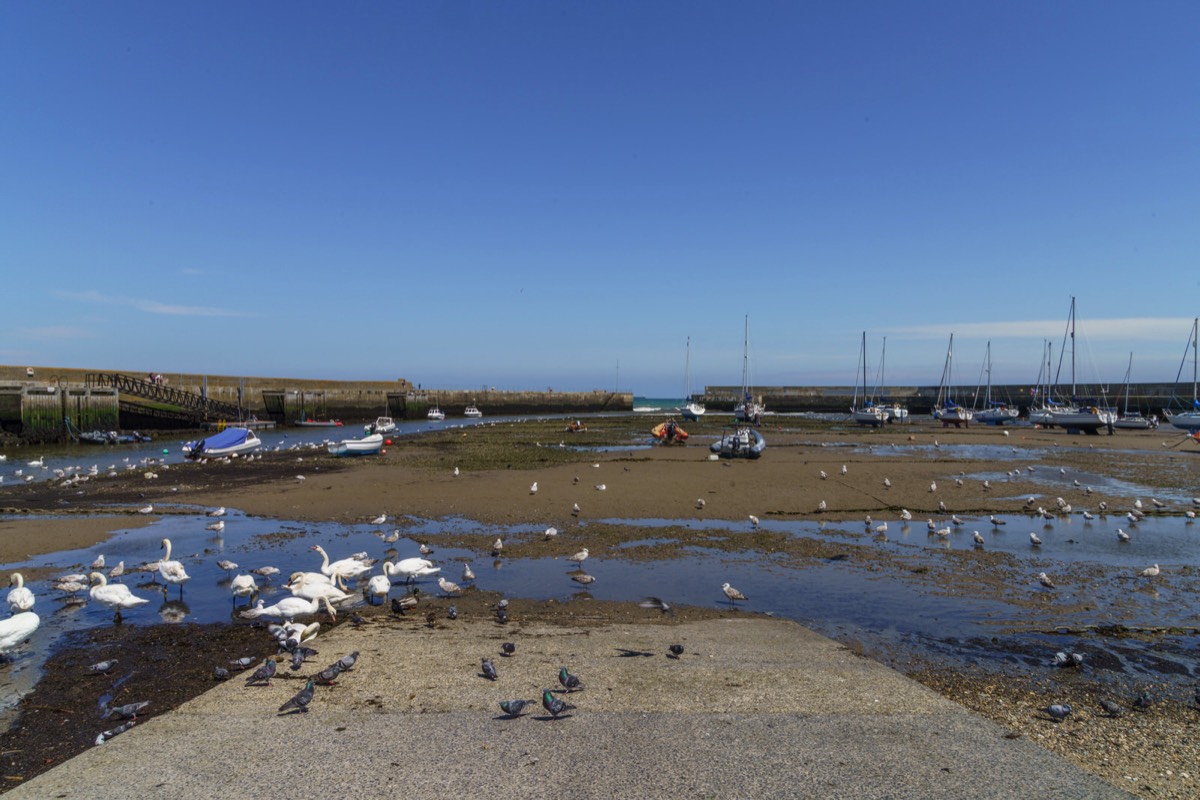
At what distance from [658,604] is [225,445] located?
31796 mm

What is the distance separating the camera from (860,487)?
25422mm

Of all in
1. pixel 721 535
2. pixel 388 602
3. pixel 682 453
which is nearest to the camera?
pixel 388 602

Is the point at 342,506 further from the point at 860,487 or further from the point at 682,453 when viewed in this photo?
the point at 682,453

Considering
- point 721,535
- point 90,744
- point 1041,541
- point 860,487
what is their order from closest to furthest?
point 90,744, point 1041,541, point 721,535, point 860,487

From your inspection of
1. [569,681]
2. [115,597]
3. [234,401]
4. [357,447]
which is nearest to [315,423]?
[234,401]

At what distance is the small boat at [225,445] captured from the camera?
34531 millimetres

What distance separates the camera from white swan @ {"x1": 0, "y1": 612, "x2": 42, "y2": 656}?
879cm

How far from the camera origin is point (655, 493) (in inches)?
935

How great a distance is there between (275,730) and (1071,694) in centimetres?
858

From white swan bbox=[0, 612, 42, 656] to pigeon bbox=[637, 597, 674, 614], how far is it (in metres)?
8.53

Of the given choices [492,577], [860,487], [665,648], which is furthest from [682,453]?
[665,648]

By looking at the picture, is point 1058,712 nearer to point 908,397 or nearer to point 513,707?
point 513,707

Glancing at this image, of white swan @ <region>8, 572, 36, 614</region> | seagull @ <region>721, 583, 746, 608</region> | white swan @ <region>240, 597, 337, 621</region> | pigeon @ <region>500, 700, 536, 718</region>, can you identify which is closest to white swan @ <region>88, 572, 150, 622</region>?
white swan @ <region>8, 572, 36, 614</region>

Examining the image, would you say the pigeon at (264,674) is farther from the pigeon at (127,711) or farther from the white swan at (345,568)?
the white swan at (345,568)
